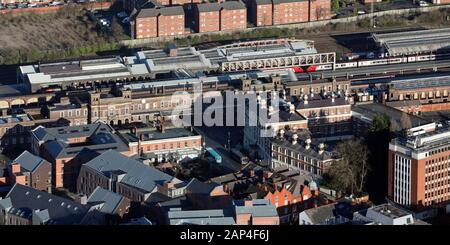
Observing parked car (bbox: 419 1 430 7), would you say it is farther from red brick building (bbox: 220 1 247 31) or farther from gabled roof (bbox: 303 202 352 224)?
gabled roof (bbox: 303 202 352 224)

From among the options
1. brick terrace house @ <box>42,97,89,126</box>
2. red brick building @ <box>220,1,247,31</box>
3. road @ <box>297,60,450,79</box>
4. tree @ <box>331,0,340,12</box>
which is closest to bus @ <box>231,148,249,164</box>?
brick terrace house @ <box>42,97,89,126</box>

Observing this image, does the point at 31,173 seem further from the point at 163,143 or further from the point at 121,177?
the point at 163,143

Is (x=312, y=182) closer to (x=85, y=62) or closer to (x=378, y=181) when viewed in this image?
(x=378, y=181)

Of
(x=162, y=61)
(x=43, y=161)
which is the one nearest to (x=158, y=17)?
(x=162, y=61)

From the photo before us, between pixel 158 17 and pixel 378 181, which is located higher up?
pixel 158 17

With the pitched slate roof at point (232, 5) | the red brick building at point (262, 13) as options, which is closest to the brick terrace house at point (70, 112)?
the pitched slate roof at point (232, 5)

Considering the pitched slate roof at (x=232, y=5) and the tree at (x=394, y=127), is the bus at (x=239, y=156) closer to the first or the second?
the tree at (x=394, y=127)
